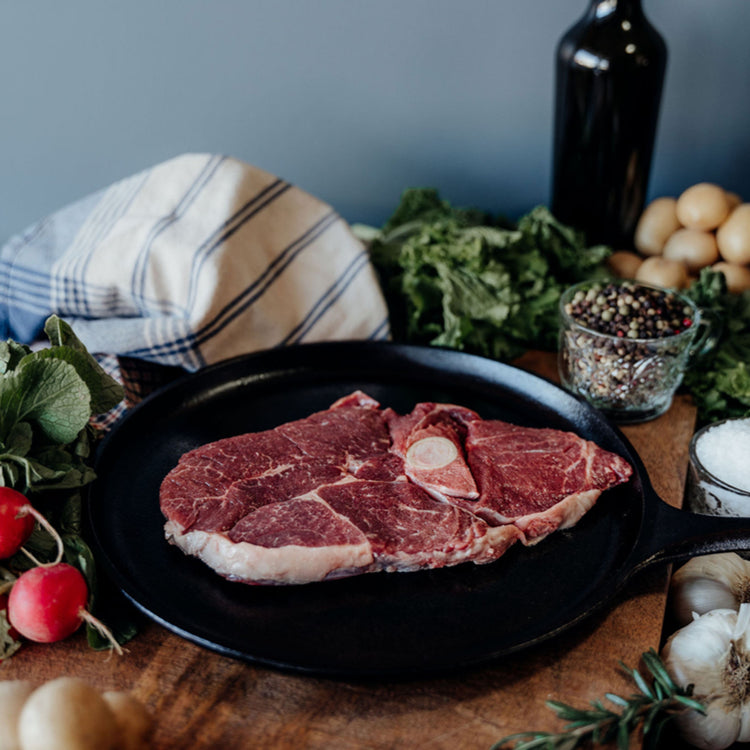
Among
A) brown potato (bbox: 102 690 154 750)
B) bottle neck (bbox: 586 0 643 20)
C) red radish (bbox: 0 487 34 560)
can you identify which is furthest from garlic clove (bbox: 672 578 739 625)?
bottle neck (bbox: 586 0 643 20)

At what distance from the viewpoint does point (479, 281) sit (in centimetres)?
229

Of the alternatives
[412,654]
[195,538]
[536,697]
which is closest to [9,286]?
[195,538]

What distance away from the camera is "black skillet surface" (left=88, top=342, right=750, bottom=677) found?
137 centimetres

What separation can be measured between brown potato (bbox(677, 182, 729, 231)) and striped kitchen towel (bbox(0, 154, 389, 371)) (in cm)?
99

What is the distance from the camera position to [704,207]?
93.4 inches

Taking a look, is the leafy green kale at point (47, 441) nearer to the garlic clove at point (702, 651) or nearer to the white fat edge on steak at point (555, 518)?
the white fat edge on steak at point (555, 518)

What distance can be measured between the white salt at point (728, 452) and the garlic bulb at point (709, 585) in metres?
0.18

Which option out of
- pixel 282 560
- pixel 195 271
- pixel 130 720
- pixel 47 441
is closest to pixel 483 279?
pixel 195 271

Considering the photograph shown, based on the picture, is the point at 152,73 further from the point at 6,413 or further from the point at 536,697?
the point at 536,697

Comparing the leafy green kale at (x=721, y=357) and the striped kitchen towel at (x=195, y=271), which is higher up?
the striped kitchen towel at (x=195, y=271)

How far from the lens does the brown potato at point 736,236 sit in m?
2.30

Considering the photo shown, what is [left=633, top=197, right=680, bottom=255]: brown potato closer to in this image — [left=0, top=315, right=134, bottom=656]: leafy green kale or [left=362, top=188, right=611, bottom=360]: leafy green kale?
[left=362, top=188, right=611, bottom=360]: leafy green kale

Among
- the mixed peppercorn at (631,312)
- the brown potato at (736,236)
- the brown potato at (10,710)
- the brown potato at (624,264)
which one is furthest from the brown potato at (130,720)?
the brown potato at (736,236)

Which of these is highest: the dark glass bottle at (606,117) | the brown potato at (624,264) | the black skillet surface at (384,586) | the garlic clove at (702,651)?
the dark glass bottle at (606,117)
